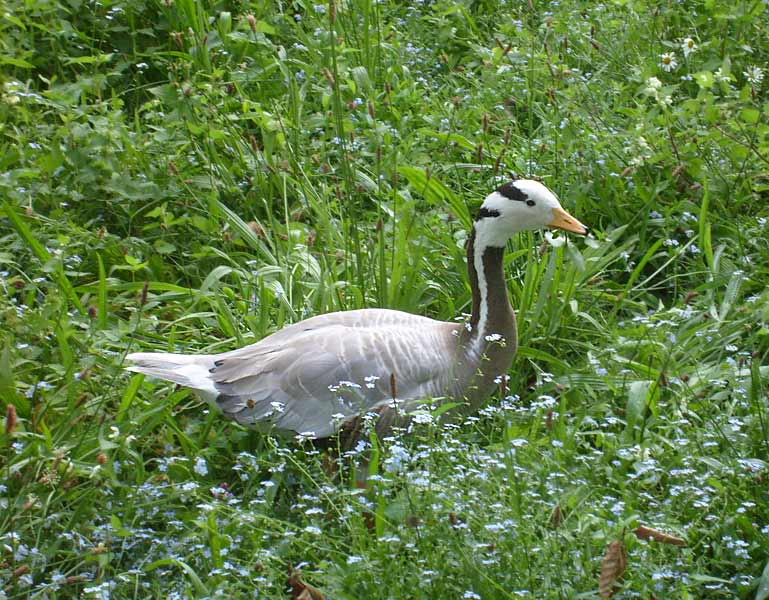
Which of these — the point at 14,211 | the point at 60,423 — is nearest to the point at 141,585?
the point at 60,423

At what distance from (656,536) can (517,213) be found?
4.60 ft

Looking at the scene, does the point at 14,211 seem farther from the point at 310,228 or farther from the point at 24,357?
the point at 310,228

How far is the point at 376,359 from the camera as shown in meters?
3.85

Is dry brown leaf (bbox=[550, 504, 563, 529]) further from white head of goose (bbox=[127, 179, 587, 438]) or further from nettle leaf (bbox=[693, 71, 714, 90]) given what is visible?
nettle leaf (bbox=[693, 71, 714, 90])

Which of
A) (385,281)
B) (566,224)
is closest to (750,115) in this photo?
(566,224)

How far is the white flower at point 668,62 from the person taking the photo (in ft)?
17.4

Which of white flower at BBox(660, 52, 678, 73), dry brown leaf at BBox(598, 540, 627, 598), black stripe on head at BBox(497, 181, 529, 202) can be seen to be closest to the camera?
dry brown leaf at BBox(598, 540, 627, 598)

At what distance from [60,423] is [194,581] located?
35.3 inches

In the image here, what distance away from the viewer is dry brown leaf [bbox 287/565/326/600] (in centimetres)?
260

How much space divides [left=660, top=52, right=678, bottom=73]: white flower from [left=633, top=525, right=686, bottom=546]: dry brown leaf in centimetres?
287

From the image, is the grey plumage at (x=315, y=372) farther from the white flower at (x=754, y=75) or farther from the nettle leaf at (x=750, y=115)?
the white flower at (x=754, y=75)

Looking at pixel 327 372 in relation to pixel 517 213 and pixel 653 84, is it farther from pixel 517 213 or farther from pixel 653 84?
pixel 653 84

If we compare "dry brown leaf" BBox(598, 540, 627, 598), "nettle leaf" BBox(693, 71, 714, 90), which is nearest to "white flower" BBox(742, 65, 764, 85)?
"nettle leaf" BBox(693, 71, 714, 90)

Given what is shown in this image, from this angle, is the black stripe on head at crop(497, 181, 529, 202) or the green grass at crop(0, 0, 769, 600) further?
the black stripe on head at crop(497, 181, 529, 202)
